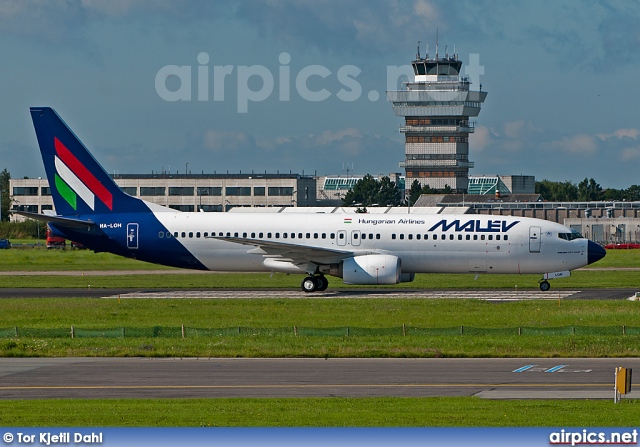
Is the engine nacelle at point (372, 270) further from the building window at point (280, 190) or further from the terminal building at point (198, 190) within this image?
the building window at point (280, 190)

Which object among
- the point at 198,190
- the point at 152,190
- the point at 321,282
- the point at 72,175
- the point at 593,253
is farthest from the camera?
the point at 152,190

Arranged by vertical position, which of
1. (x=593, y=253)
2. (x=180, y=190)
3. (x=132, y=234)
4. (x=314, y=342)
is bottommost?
(x=314, y=342)

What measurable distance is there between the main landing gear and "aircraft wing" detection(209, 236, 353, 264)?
0.98 meters

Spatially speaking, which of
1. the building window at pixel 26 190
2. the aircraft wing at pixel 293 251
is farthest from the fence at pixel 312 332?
the building window at pixel 26 190

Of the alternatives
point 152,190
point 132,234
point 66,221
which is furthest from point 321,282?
point 152,190

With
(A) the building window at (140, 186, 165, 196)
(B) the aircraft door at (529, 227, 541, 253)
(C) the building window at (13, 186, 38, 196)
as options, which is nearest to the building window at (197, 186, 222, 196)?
(A) the building window at (140, 186, 165, 196)

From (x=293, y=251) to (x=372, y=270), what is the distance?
13.9 feet

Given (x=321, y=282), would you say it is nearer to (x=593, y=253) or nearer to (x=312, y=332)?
(x=593, y=253)

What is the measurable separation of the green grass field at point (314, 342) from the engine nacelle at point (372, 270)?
13.1 ft

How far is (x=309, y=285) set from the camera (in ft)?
184

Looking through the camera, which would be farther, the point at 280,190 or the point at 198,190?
the point at 280,190

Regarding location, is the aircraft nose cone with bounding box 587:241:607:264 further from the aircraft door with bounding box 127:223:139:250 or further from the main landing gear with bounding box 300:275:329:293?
the aircraft door with bounding box 127:223:139:250

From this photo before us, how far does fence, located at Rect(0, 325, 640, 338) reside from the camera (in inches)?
1473

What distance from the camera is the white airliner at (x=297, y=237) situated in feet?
183
